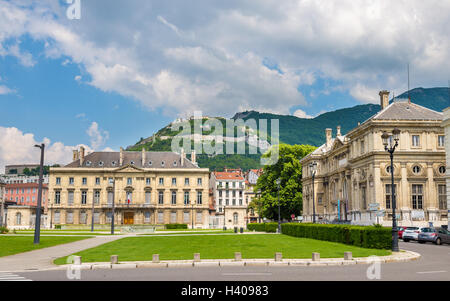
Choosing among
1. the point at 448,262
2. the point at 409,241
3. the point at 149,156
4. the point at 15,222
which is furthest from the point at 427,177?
the point at 15,222

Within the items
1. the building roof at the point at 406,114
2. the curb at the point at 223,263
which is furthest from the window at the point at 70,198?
the curb at the point at 223,263

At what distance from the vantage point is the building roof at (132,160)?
3745 inches

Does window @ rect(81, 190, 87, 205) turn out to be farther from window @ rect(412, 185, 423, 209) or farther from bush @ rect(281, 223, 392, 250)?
bush @ rect(281, 223, 392, 250)

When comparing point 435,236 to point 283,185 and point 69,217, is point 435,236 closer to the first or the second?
point 283,185

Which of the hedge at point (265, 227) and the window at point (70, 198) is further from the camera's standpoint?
the window at point (70, 198)

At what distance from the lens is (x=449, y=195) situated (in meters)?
42.4

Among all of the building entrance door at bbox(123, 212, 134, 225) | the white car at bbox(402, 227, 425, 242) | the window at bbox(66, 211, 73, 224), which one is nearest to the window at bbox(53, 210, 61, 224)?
the window at bbox(66, 211, 73, 224)

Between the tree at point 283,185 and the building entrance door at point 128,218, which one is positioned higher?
the tree at point 283,185

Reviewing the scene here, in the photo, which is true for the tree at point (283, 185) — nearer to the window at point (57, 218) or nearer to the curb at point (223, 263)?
the window at point (57, 218)

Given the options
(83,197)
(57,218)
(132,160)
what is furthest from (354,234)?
(57,218)

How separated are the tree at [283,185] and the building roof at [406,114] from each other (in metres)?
25.4

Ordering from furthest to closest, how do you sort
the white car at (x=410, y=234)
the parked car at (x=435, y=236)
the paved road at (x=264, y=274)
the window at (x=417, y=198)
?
the window at (x=417, y=198)
the white car at (x=410, y=234)
the parked car at (x=435, y=236)
the paved road at (x=264, y=274)

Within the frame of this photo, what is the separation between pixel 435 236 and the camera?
114 ft
